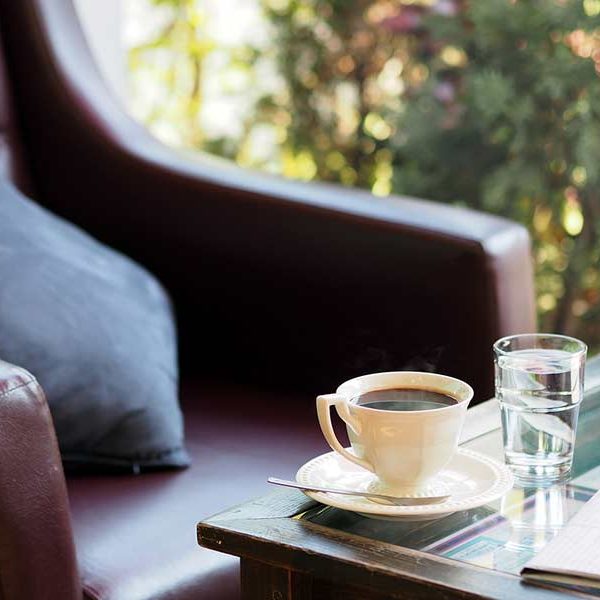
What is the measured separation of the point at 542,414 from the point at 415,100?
1.49 m

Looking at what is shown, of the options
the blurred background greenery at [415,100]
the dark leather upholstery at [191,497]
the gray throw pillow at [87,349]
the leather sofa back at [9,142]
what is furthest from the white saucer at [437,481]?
the blurred background greenery at [415,100]

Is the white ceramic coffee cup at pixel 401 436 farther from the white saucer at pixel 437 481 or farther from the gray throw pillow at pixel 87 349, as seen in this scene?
the gray throw pillow at pixel 87 349

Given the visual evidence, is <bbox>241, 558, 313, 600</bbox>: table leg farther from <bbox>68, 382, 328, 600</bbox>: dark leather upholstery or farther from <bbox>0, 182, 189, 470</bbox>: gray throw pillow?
<bbox>0, 182, 189, 470</bbox>: gray throw pillow

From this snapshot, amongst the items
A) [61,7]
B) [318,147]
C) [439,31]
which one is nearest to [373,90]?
[318,147]

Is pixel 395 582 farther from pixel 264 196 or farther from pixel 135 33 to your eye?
pixel 135 33

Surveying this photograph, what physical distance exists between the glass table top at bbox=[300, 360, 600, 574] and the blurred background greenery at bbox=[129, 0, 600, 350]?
124cm

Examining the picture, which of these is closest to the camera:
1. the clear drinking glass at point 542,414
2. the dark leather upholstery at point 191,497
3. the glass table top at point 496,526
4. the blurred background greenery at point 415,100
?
the glass table top at point 496,526

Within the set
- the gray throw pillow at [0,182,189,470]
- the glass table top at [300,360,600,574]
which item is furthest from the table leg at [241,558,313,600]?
the gray throw pillow at [0,182,189,470]

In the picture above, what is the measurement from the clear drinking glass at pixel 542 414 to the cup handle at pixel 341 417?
0.13m

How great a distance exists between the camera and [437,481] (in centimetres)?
83

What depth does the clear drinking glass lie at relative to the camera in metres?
0.88

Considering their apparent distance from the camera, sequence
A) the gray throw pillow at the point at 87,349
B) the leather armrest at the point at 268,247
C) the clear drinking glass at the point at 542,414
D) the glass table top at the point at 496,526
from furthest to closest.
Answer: the leather armrest at the point at 268,247
the gray throw pillow at the point at 87,349
the clear drinking glass at the point at 542,414
the glass table top at the point at 496,526

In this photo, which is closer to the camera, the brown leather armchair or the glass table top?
the glass table top

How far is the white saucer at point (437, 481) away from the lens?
0.78 m
